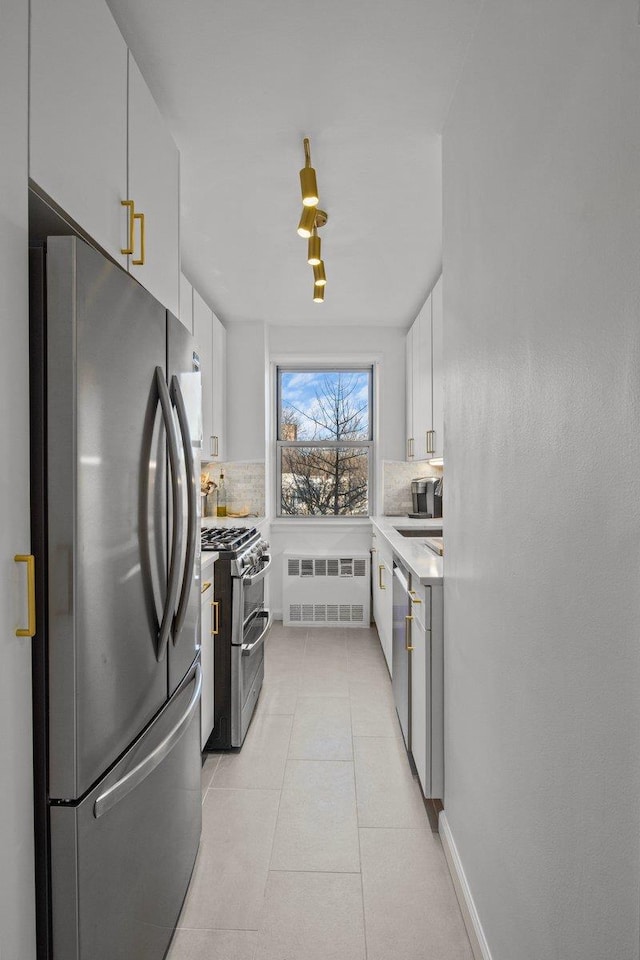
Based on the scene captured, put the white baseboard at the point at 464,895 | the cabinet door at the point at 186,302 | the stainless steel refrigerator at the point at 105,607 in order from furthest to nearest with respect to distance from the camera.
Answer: the cabinet door at the point at 186,302
the white baseboard at the point at 464,895
the stainless steel refrigerator at the point at 105,607

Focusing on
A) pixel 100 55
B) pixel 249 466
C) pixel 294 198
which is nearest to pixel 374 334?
pixel 249 466

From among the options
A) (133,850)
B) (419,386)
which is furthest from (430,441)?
(133,850)

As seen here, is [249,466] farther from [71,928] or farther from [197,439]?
[71,928]

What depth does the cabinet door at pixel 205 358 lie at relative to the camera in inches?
140

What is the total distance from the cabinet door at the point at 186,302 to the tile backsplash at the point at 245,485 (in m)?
1.51

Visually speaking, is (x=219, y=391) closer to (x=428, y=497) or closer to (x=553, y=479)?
(x=428, y=497)

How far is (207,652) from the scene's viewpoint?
8.18ft

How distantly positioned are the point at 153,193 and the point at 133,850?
6.03ft

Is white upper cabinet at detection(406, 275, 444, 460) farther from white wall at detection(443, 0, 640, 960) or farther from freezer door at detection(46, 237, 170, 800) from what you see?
freezer door at detection(46, 237, 170, 800)

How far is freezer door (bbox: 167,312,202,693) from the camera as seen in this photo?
5.15ft

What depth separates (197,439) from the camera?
71.1 inches

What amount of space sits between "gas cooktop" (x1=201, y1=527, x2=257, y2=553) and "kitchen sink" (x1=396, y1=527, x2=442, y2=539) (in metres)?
1.24

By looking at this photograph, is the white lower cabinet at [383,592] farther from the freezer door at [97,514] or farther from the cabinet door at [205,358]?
the freezer door at [97,514]

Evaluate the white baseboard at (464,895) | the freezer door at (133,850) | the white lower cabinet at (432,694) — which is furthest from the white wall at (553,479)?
the freezer door at (133,850)
